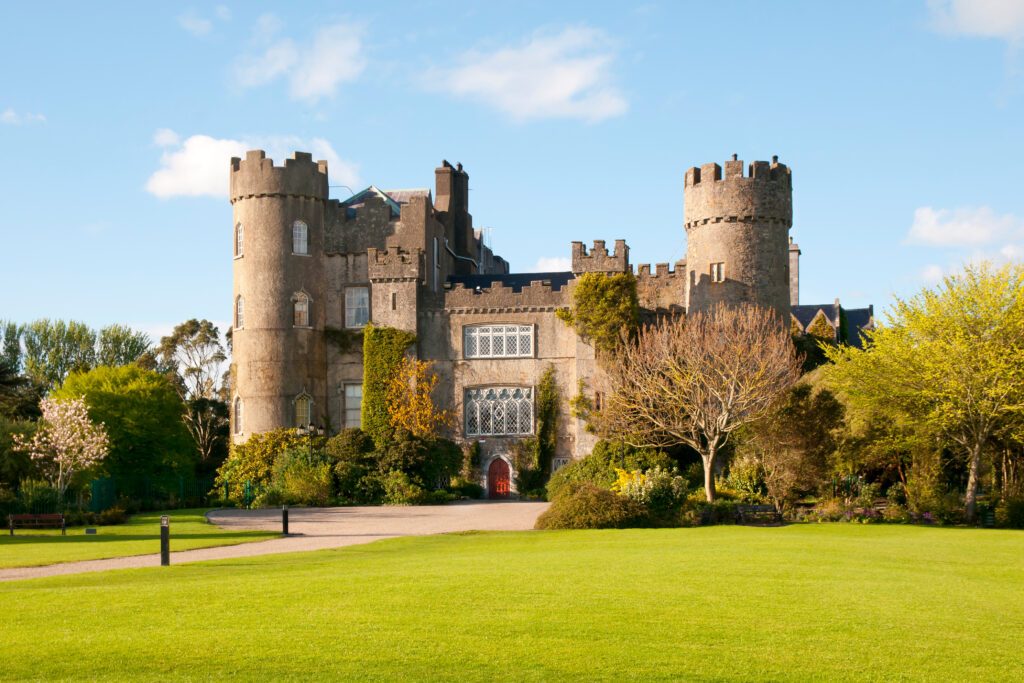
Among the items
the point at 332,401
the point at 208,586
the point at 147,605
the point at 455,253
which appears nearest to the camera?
the point at 147,605

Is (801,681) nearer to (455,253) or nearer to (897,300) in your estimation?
(897,300)

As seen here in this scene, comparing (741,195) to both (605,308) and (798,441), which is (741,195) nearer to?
(605,308)

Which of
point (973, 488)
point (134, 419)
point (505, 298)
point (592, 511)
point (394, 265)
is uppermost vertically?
point (394, 265)

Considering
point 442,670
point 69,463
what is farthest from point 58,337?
point 442,670

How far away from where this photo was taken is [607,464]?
4022cm

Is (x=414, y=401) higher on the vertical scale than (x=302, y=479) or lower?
higher

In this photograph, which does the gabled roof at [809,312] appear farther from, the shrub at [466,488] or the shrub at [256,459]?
the shrub at [256,459]

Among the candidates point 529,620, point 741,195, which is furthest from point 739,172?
point 529,620

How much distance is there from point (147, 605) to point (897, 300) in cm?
2782

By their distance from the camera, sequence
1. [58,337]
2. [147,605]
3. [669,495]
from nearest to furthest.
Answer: [147,605], [669,495], [58,337]

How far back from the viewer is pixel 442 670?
33.8 ft

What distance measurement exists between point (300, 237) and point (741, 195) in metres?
18.1

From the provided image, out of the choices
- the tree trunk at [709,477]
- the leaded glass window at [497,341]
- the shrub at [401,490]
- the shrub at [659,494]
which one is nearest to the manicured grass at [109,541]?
the shrub at [401,490]

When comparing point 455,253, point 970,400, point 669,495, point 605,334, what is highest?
point 455,253
